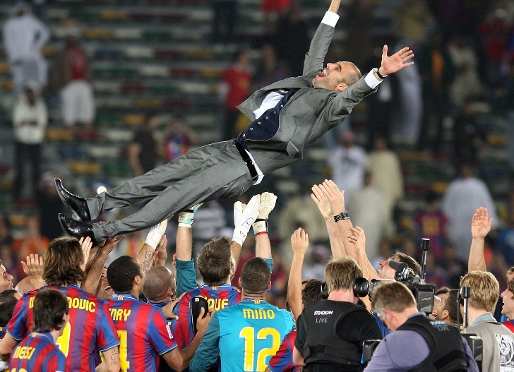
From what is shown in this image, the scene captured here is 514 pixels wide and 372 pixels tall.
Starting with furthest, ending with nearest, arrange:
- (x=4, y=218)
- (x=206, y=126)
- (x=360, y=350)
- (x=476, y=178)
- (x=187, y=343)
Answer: (x=206, y=126) < (x=476, y=178) < (x=4, y=218) < (x=187, y=343) < (x=360, y=350)

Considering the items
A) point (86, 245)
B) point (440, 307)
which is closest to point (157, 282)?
point (86, 245)

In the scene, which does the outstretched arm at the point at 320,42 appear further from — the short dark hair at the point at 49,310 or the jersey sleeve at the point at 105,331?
the short dark hair at the point at 49,310

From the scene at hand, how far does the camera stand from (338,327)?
621 cm

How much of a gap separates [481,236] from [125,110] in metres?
12.2

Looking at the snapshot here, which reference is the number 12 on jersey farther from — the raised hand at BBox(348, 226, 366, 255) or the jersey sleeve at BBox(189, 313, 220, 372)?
the raised hand at BBox(348, 226, 366, 255)

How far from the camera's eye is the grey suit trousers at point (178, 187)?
7328 mm

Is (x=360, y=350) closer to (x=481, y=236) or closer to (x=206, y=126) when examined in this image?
(x=481, y=236)

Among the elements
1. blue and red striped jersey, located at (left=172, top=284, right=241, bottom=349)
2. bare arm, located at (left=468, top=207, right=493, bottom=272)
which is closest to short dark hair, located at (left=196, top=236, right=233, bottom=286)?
blue and red striped jersey, located at (left=172, top=284, right=241, bottom=349)

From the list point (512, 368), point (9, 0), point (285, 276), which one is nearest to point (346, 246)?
point (512, 368)

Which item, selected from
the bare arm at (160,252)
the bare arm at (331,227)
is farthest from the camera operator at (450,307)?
the bare arm at (160,252)

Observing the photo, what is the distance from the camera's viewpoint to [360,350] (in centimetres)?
623

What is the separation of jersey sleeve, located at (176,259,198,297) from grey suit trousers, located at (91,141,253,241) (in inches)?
16.4

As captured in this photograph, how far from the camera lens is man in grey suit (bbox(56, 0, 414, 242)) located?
7.36 m

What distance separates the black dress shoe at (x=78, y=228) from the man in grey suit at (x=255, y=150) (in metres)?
0.12
